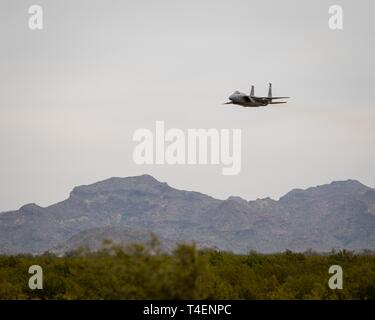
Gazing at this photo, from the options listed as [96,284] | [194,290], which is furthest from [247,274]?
[194,290]

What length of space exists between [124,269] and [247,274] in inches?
1075

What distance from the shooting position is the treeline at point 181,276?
27.3 m

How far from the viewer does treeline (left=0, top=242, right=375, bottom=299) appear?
2728 centimetres

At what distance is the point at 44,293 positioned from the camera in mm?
49625

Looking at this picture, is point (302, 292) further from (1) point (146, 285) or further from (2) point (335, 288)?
(1) point (146, 285)

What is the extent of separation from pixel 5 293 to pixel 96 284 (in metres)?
5.85

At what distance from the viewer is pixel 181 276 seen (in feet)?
89.7

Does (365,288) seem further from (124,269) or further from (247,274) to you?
(124,269)
